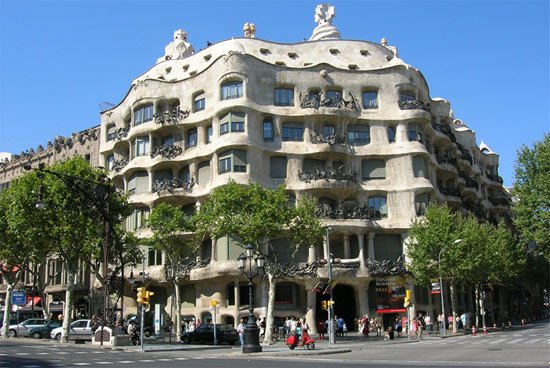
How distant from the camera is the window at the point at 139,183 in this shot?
5388 cm

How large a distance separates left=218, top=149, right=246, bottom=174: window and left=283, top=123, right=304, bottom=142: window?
497 centimetres

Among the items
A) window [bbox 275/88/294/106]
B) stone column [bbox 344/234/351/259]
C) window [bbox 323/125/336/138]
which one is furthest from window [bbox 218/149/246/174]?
stone column [bbox 344/234/351/259]

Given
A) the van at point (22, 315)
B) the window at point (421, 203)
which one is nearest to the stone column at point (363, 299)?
the window at point (421, 203)

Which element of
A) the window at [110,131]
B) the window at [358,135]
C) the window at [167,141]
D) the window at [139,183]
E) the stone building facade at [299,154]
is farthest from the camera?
the window at [110,131]

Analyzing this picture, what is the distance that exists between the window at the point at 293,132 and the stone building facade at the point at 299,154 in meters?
0.11

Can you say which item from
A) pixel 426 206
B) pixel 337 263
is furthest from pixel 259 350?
pixel 426 206

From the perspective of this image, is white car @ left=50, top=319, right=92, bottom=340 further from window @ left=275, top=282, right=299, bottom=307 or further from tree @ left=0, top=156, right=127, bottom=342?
window @ left=275, top=282, right=299, bottom=307

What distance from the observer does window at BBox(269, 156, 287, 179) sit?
5072 cm

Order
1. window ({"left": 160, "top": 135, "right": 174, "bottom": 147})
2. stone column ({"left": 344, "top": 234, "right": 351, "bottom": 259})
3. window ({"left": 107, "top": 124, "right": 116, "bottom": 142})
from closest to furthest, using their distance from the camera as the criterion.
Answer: stone column ({"left": 344, "top": 234, "right": 351, "bottom": 259}) < window ({"left": 160, "top": 135, "right": 174, "bottom": 147}) < window ({"left": 107, "top": 124, "right": 116, "bottom": 142})

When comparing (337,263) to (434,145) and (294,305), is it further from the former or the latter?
(434,145)

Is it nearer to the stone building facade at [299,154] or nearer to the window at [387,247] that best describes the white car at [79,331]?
the stone building facade at [299,154]

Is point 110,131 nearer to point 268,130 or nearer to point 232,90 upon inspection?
point 232,90

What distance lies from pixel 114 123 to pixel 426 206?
31.7 m

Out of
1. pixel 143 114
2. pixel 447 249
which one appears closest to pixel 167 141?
pixel 143 114
